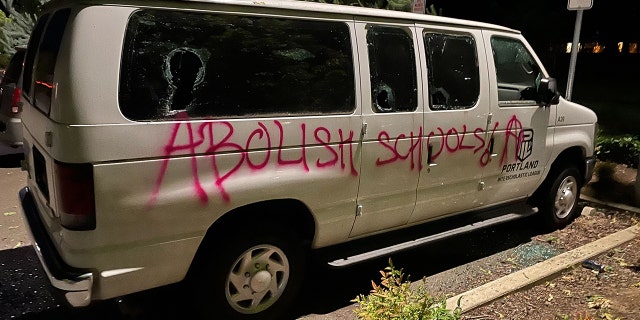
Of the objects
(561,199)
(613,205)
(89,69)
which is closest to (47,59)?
(89,69)

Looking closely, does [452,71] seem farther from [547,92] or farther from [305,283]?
[305,283]

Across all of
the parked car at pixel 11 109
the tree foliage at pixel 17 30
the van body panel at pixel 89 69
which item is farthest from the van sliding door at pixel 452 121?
the tree foliage at pixel 17 30

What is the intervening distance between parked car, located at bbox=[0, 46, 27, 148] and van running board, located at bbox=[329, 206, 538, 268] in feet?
17.7

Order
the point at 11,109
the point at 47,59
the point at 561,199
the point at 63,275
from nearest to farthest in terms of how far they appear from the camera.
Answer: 1. the point at 63,275
2. the point at 47,59
3. the point at 561,199
4. the point at 11,109

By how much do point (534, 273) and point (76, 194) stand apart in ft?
11.3

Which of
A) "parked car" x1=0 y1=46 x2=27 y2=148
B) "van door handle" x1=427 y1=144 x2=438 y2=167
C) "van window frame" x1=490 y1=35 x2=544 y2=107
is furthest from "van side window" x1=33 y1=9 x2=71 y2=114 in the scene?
"parked car" x1=0 y1=46 x2=27 y2=148

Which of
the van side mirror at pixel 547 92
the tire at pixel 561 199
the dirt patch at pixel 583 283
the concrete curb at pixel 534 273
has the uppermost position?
the van side mirror at pixel 547 92

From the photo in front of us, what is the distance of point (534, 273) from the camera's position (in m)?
4.14

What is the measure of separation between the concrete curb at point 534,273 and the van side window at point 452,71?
1.41 m

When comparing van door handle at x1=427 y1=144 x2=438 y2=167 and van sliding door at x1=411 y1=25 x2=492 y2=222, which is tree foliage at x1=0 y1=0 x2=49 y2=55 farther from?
van door handle at x1=427 y1=144 x2=438 y2=167

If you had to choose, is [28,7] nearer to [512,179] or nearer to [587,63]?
[512,179]

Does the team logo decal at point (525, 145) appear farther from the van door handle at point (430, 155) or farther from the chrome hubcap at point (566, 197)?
the van door handle at point (430, 155)

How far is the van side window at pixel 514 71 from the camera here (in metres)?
4.45

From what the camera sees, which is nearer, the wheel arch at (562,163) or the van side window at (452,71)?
the van side window at (452,71)
